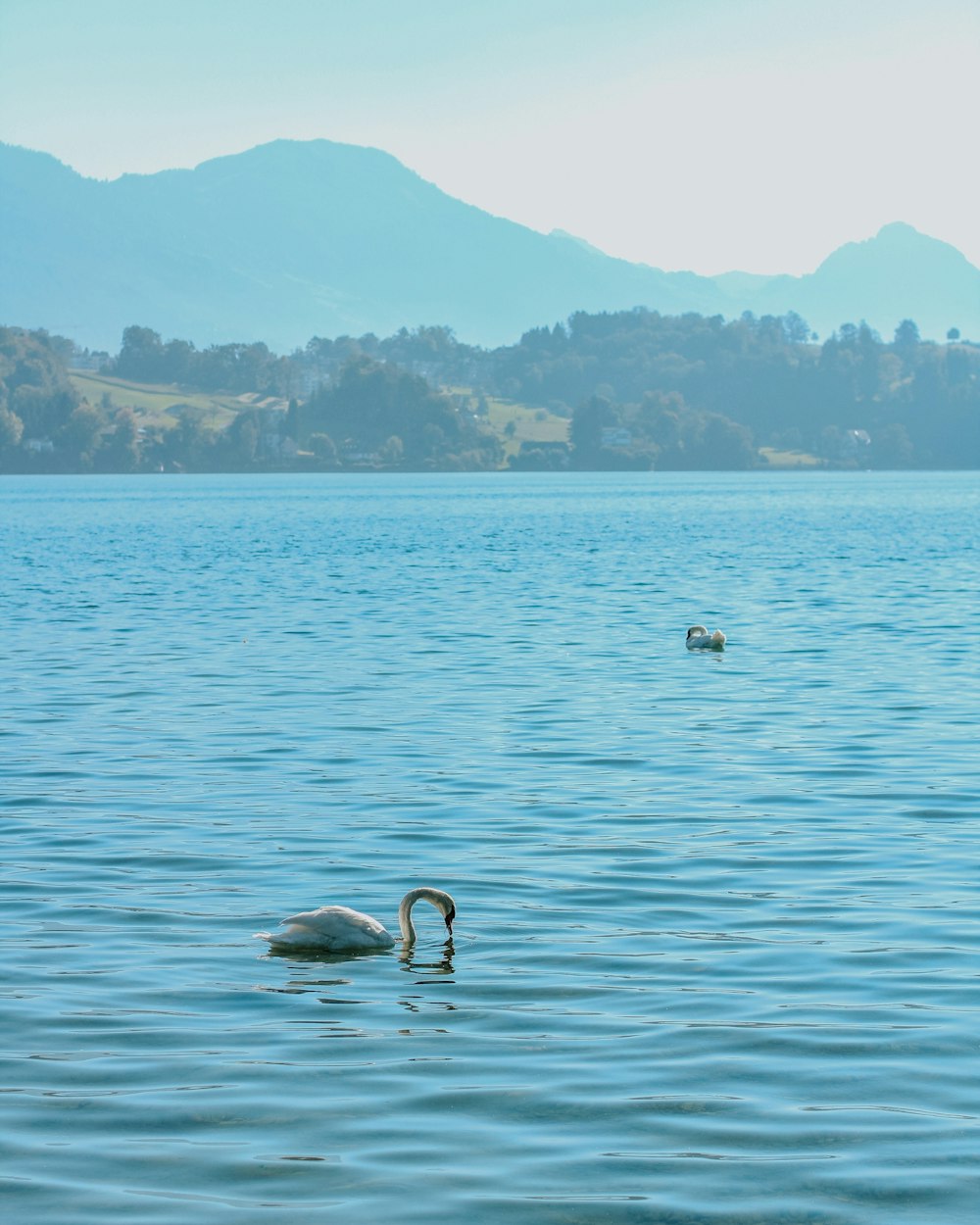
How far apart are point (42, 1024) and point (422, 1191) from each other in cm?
380

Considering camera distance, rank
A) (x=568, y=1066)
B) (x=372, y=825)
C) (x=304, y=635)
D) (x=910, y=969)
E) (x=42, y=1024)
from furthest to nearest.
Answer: (x=304, y=635) < (x=372, y=825) < (x=910, y=969) < (x=42, y=1024) < (x=568, y=1066)

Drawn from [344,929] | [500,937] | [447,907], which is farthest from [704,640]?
[344,929]

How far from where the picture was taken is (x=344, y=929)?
13.1 meters

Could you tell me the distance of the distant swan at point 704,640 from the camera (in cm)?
3553

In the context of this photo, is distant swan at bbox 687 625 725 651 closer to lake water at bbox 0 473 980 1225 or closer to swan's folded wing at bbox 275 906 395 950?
lake water at bbox 0 473 980 1225

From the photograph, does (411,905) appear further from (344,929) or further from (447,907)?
(344,929)

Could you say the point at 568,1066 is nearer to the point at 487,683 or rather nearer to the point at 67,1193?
the point at 67,1193

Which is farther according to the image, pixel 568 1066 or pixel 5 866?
pixel 5 866

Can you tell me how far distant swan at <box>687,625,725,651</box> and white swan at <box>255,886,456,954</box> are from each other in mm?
22690

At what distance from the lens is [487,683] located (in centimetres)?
3070

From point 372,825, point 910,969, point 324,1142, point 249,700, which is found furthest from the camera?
point 249,700

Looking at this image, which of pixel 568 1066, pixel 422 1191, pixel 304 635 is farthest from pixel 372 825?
pixel 304 635

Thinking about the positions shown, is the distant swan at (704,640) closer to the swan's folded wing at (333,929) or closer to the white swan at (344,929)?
the white swan at (344,929)

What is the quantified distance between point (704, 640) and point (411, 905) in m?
23.1
